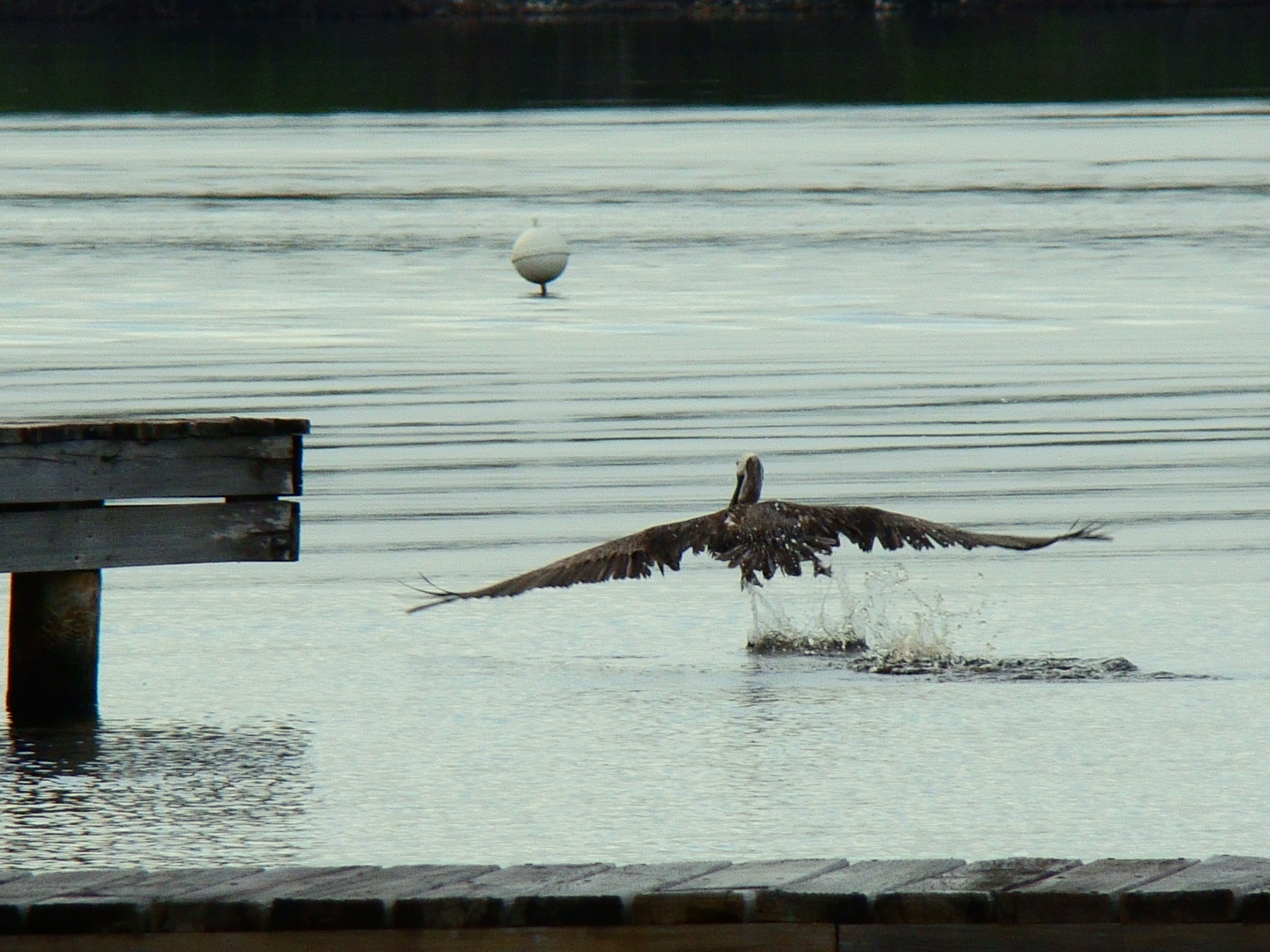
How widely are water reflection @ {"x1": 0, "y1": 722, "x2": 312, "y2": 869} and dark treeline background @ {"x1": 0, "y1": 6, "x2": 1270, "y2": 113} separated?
56414mm

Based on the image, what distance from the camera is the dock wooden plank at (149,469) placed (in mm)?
9422

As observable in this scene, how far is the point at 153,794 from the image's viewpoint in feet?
28.2

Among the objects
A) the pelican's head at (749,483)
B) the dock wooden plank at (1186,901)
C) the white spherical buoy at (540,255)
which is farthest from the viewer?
the white spherical buoy at (540,255)

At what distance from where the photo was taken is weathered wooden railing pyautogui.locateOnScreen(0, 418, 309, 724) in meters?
9.43

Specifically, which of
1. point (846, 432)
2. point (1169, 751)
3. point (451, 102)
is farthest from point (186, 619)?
point (451, 102)

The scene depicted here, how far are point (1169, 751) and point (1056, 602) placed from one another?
2772mm

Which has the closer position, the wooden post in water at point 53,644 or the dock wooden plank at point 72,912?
the dock wooden plank at point 72,912

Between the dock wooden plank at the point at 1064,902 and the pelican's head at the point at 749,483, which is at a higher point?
the pelican's head at the point at 749,483

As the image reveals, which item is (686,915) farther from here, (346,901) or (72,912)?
(72,912)

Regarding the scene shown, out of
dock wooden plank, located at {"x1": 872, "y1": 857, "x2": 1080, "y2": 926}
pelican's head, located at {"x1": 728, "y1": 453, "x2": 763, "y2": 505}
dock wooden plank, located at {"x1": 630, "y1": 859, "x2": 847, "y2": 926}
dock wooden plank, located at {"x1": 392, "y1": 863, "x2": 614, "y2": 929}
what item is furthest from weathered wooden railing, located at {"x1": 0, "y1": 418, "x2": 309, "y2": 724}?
dock wooden plank, located at {"x1": 872, "y1": 857, "x2": 1080, "y2": 926}

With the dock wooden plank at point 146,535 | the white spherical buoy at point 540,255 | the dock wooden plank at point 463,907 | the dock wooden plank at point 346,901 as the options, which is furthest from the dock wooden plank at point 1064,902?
the white spherical buoy at point 540,255

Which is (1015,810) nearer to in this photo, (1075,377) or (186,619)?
(186,619)

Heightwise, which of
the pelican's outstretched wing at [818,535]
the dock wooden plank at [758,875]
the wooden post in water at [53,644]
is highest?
the pelican's outstretched wing at [818,535]

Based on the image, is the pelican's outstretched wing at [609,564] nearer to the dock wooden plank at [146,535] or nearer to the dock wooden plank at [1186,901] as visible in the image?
the dock wooden plank at [146,535]
